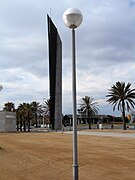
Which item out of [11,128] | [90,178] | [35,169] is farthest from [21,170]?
[11,128]

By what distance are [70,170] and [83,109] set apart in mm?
66898

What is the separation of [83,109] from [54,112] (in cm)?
770

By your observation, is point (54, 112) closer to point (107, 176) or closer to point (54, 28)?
point (54, 28)

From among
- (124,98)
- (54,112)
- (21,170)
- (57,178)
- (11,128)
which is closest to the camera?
(57,178)

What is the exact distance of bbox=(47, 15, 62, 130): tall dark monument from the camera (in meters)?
74.1

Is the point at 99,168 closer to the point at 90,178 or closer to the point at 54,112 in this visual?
the point at 90,178

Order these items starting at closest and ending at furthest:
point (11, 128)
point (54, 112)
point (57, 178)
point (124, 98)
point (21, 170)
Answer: point (57, 178), point (21, 170), point (124, 98), point (11, 128), point (54, 112)

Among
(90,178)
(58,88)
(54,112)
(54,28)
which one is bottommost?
(90,178)

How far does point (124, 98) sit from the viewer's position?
5803 centimetres

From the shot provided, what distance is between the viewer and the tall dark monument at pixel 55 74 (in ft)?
243

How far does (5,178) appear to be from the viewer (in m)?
9.31

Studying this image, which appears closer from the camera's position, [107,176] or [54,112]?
[107,176]

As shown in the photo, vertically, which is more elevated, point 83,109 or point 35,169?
point 83,109

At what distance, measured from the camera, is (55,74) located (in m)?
75.6
